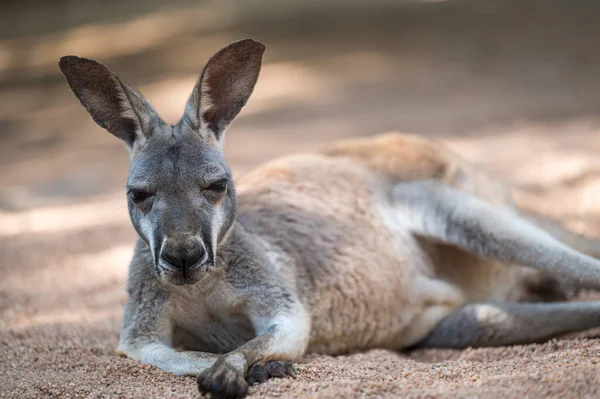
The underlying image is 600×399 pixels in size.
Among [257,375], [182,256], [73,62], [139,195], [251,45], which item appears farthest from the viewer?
[251,45]

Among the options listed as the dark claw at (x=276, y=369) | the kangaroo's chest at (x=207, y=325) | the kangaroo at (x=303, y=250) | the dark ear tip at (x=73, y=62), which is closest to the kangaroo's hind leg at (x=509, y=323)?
the kangaroo at (x=303, y=250)

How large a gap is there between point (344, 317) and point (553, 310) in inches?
40.2

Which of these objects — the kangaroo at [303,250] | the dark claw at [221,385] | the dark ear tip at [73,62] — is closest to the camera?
the dark claw at [221,385]

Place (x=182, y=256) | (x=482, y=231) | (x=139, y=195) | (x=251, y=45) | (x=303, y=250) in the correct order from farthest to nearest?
(x=482, y=231), (x=303, y=250), (x=251, y=45), (x=139, y=195), (x=182, y=256)

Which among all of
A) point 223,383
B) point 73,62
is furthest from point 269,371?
point 73,62

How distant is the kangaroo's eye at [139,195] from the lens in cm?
295

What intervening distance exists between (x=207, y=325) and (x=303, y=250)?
581 millimetres

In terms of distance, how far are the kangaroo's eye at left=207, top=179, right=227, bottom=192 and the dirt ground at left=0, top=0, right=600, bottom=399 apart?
729 mm

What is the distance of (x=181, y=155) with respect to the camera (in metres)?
3.01

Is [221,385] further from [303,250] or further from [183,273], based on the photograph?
[303,250]

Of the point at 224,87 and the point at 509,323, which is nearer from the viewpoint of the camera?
the point at 224,87

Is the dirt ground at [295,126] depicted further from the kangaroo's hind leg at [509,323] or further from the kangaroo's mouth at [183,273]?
the kangaroo's mouth at [183,273]

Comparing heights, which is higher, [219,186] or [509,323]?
[219,186]

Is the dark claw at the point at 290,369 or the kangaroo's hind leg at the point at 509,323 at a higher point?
the dark claw at the point at 290,369
